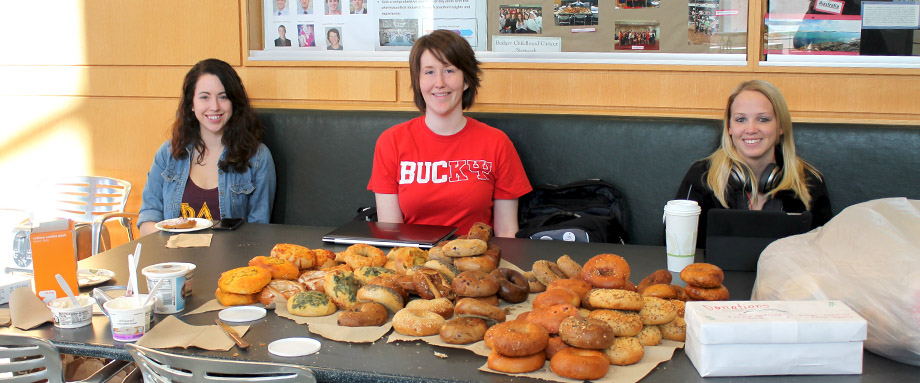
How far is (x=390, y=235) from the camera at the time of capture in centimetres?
238

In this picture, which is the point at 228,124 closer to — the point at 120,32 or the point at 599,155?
the point at 120,32

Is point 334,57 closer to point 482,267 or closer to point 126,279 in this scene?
point 126,279

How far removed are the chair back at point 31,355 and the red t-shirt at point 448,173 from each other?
1597mm

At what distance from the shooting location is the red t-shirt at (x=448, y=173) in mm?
2953

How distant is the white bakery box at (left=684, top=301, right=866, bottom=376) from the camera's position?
1.30 metres

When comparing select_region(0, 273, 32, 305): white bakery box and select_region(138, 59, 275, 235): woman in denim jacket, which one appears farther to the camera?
select_region(138, 59, 275, 235): woman in denim jacket

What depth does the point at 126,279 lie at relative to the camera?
6.48ft

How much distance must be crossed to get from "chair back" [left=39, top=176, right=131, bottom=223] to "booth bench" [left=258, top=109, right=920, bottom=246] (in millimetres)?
869

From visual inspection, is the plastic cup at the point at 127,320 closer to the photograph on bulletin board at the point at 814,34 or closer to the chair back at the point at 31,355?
the chair back at the point at 31,355

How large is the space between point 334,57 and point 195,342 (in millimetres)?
2428

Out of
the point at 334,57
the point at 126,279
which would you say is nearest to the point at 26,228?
the point at 126,279

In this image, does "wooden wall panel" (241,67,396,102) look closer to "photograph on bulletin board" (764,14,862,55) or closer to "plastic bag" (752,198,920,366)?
"photograph on bulletin board" (764,14,862,55)

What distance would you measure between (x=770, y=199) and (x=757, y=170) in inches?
5.9

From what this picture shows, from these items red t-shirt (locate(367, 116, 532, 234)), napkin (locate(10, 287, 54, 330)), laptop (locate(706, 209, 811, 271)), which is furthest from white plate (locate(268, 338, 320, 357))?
red t-shirt (locate(367, 116, 532, 234))
